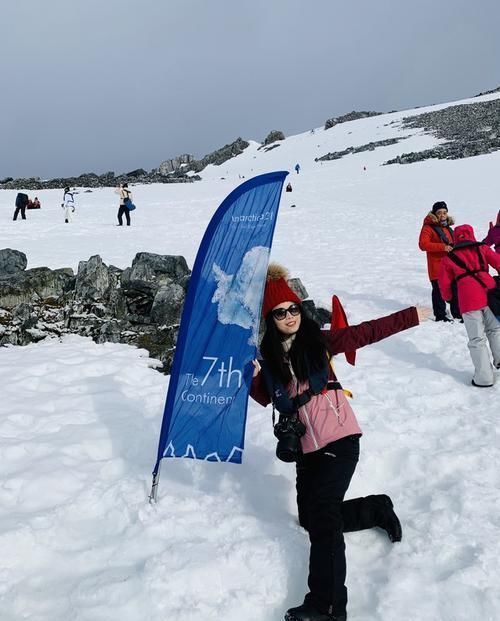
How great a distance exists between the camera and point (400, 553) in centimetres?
340

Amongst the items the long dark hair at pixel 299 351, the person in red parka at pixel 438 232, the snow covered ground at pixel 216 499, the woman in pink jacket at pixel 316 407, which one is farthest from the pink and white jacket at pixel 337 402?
the person in red parka at pixel 438 232

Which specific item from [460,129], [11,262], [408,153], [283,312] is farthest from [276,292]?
[460,129]

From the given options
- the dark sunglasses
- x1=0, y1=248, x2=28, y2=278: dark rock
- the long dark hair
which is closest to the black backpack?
the long dark hair

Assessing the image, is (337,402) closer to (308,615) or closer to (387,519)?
(387,519)

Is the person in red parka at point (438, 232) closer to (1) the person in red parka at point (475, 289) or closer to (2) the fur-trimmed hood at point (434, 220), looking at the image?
(2) the fur-trimmed hood at point (434, 220)

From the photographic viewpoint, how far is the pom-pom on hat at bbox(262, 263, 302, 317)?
3479 mm

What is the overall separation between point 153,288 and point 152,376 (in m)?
3.20

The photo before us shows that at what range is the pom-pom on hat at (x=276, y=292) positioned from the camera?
11.4 ft

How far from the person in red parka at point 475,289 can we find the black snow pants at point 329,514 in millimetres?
3211

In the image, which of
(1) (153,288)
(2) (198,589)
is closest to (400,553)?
(2) (198,589)

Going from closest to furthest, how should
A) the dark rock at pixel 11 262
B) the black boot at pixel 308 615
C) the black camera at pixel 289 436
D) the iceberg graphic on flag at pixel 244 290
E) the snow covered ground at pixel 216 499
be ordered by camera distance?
1. the black boot at pixel 308 615
2. the snow covered ground at pixel 216 499
3. the black camera at pixel 289 436
4. the iceberg graphic on flag at pixel 244 290
5. the dark rock at pixel 11 262

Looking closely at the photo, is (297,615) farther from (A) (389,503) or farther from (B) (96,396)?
(B) (96,396)

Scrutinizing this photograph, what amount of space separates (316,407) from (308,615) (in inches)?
50.3

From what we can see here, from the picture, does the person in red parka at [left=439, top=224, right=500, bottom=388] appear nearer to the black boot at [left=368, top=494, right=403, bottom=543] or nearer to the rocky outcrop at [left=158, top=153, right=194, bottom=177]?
the black boot at [left=368, top=494, right=403, bottom=543]
